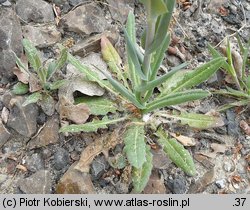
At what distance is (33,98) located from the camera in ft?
8.11

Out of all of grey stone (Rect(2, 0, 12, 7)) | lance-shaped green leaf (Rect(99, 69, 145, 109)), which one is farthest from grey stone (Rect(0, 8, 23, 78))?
lance-shaped green leaf (Rect(99, 69, 145, 109))

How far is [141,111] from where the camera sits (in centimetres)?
252

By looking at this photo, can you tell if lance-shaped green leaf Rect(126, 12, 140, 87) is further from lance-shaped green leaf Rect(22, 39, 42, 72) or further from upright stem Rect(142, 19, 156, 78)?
lance-shaped green leaf Rect(22, 39, 42, 72)

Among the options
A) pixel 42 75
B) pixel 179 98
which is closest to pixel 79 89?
pixel 42 75

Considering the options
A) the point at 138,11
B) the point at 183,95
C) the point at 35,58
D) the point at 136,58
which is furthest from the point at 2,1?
the point at 183,95

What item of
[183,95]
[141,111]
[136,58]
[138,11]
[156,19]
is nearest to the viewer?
[156,19]

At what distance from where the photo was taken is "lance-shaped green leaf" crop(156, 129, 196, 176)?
2341 mm

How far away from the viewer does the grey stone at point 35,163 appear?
7.83ft

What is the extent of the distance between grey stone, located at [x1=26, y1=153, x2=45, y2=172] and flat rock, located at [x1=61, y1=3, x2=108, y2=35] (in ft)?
2.71

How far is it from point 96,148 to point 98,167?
10 centimetres

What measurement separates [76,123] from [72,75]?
0.33 meters

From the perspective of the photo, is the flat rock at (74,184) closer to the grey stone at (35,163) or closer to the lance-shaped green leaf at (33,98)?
the grey stone at (35,163)

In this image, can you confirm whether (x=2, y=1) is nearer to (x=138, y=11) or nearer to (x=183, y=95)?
(x=138, y=11)

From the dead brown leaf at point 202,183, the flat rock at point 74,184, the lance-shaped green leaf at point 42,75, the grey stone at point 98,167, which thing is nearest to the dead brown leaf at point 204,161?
the dead brown leaf at point 202,183
